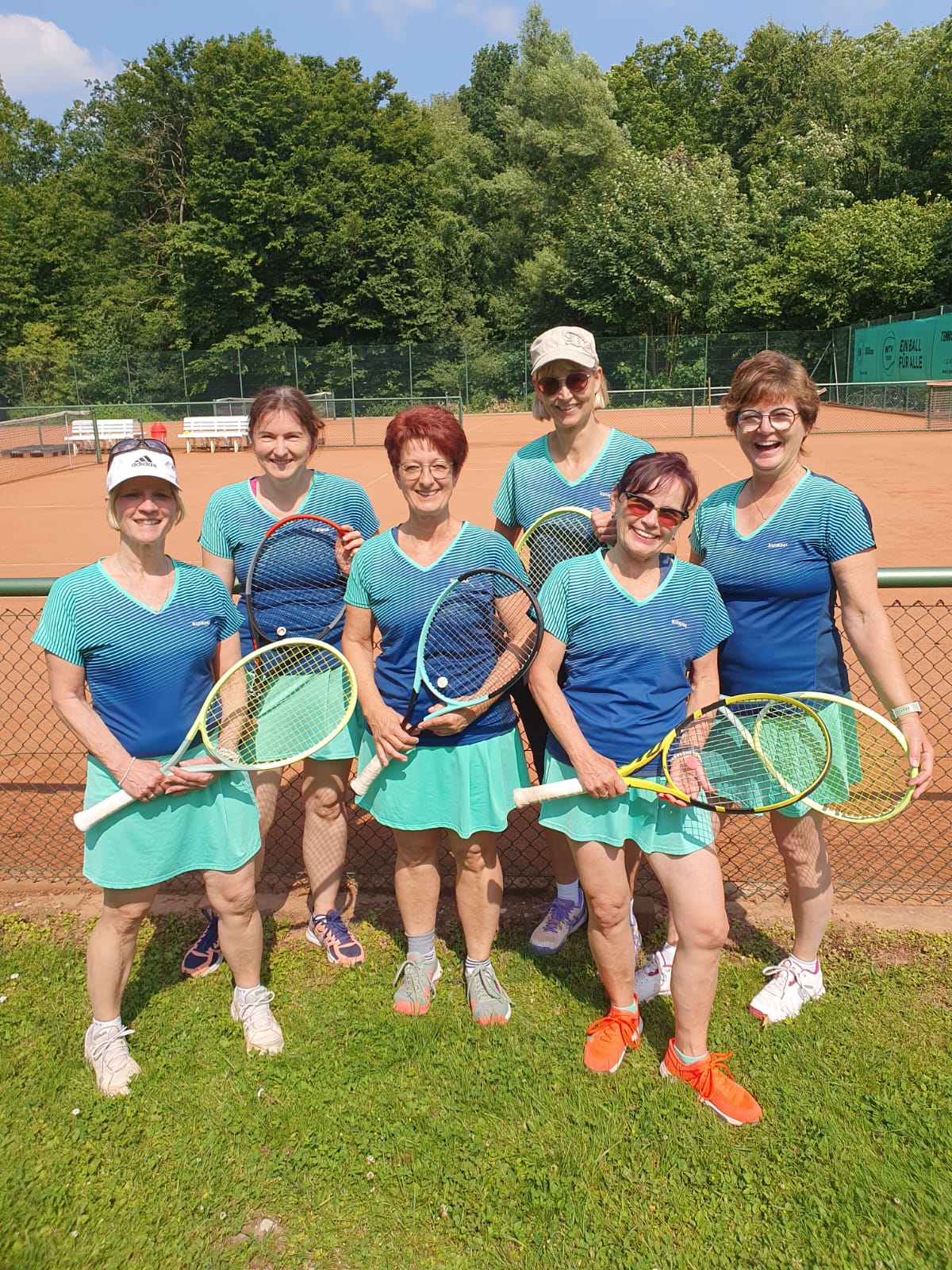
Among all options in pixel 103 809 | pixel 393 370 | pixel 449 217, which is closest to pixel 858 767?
pixel 103 809

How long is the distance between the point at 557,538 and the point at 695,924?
1.47 metres

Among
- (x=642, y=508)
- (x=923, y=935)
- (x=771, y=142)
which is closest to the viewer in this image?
(x=642, y=508)

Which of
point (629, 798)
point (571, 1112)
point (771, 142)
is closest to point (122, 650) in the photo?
point (629, 798)

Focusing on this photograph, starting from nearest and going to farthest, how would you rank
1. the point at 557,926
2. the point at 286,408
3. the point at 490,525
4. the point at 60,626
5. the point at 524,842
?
the point at 60,626 → the point at 286,408 → the point at 557,926 → the point at 524,842 → the point at 490,525

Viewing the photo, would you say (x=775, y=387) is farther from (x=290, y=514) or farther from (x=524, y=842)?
(x=524, y=842)

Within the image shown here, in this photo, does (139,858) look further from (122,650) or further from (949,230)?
(949,230)

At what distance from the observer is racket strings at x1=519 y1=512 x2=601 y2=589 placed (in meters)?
3.41

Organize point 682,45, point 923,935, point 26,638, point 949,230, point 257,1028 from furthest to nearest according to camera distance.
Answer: point 682,45 → point 949,230 → point 26,638 → point 923,935 → point 257,1028

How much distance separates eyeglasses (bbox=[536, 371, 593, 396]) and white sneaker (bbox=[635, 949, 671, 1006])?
7.11 ft

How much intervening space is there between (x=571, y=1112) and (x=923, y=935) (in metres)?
1.72

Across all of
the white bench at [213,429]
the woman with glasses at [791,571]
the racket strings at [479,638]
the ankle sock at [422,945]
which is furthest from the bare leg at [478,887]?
the white bench at [213,429]

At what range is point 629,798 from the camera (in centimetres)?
291

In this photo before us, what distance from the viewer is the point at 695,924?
2818mm

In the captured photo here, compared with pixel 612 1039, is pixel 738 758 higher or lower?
higher
